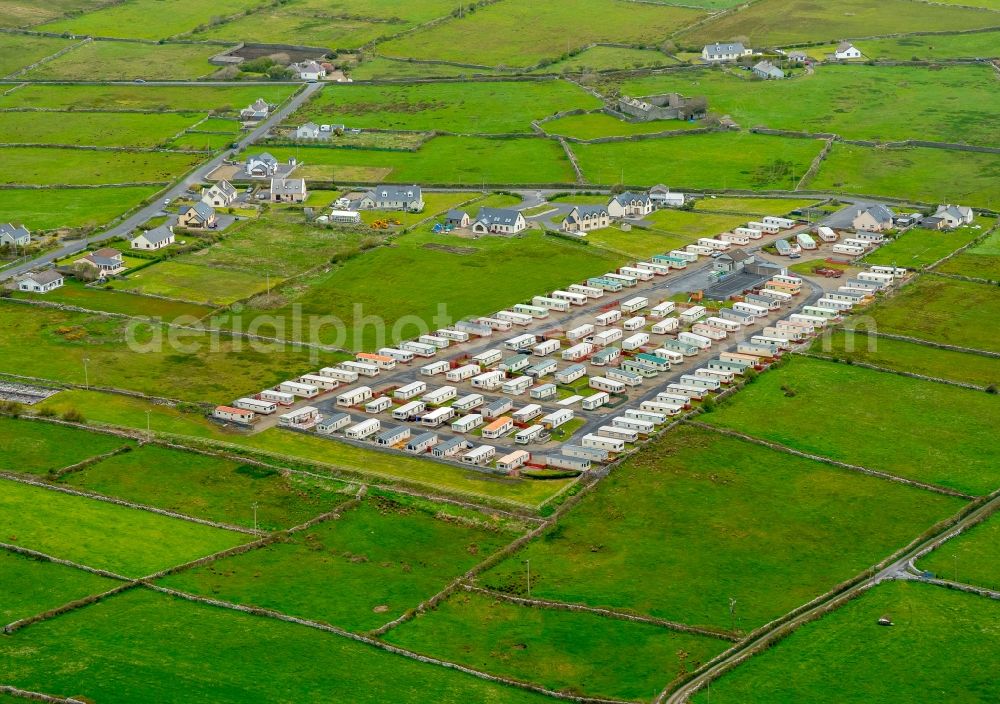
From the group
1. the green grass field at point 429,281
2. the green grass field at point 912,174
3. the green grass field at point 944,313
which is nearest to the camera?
the green grass field at point 944,313

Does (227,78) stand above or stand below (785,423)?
above

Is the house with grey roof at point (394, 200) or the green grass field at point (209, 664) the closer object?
the green grass field at point (209, 664)

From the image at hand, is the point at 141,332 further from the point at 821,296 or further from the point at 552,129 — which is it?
the point at 552,129

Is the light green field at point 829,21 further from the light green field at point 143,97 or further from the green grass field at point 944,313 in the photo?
the green grass field at point 944,313

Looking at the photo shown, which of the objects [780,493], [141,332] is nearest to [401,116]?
[141,332]

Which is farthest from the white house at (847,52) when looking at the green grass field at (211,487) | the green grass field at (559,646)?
the green grass field at (559,646)

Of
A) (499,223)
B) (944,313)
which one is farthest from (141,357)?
(944,313)
